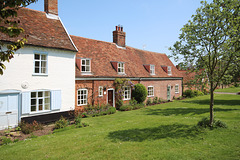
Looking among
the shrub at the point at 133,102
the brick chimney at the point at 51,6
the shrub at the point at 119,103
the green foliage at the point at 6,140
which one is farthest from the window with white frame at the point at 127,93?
the green foliage at the point at 6,140

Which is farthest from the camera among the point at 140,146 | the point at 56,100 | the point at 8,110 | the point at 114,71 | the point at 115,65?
the point at 115,65

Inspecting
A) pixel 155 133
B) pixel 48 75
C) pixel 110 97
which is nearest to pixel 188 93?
pixel 110 97

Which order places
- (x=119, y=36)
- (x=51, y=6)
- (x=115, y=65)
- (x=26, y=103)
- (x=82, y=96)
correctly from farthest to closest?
(x=119, y=36), (x=115, y=65), (x=82, y=96), (x=51, y=6), (x=26, y=103)

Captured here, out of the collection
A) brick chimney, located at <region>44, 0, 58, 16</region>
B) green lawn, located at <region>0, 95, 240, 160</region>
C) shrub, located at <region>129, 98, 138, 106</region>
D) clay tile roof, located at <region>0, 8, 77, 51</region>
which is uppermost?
brick chimney, located at <region>44, 0, 58, 16</region>

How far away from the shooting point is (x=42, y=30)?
552 inches

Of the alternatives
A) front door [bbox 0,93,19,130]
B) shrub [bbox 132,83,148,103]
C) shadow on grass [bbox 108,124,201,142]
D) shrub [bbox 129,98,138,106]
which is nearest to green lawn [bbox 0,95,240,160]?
shadow on grass [bbox 108,124,201,142]

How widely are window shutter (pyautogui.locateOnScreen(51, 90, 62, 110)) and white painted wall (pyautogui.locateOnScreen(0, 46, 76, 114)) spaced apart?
0.39 m

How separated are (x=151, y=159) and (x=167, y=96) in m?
23.3

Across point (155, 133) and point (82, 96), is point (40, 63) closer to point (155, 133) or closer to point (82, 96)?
point (82, 96)

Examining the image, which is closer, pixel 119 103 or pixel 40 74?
pixel 40 74

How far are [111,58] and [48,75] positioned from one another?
9.49m

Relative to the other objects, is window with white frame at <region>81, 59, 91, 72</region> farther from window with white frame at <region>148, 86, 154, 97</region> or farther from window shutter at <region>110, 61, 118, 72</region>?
window with white frame at <region>148, 86, 154, 97</region>

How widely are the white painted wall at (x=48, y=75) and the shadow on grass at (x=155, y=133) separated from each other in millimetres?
6618

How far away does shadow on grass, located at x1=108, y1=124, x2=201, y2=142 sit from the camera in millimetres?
8752
